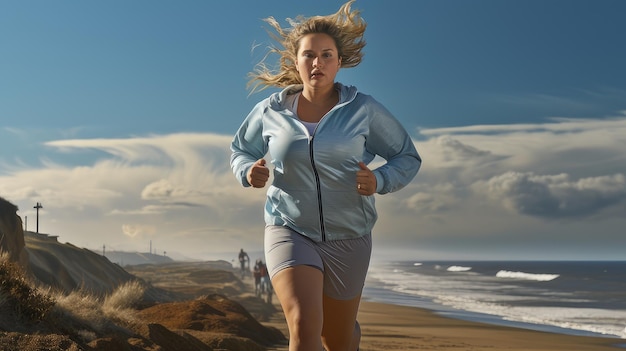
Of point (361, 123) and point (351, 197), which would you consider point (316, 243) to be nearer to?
point (351, 197)

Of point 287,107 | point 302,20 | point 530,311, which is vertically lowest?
point 530,311

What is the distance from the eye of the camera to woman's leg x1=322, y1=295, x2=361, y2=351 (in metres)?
4.50

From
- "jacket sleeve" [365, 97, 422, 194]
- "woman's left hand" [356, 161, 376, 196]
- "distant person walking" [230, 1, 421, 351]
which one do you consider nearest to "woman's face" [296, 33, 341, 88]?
"distant person walking" [230, 1, 421, 351]

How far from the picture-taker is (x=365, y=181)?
168 inches

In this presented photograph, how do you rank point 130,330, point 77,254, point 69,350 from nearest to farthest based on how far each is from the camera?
point 69,350 → point 130,330 → point 77,254

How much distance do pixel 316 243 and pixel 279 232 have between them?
0.20 meters

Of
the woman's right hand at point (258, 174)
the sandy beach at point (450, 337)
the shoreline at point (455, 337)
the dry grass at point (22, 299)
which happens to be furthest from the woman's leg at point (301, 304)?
the shoreline at point (455, 337)

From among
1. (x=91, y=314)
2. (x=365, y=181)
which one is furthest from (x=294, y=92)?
(x=91, y=314)

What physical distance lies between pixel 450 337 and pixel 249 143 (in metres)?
14.0

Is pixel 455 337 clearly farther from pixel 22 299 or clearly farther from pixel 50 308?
pixel 22 299

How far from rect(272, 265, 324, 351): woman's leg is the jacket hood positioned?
3.04 feet

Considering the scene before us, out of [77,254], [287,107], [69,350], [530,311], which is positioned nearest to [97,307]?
[69,350]

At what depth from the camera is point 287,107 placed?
455cm

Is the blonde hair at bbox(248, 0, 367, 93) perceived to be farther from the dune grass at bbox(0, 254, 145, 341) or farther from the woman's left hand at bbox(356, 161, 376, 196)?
the dune grass at bbox(0, 254, 145, 341)
